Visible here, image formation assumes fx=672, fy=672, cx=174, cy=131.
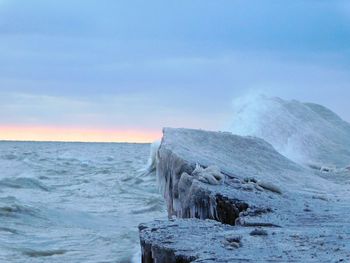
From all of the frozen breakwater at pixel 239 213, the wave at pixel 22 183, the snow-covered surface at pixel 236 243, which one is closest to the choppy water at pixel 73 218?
the wave at pixel 22 183

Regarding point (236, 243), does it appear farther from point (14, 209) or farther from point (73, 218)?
point (14, 209)

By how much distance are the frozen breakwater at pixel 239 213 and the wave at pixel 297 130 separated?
4058mm

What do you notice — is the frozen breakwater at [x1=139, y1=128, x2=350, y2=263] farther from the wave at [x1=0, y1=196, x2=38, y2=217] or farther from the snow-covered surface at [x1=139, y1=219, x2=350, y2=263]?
the wave at [x1=0, y1=196, x2=38, y2=217]

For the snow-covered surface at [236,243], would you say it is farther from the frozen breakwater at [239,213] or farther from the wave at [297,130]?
the wave at [297,130]

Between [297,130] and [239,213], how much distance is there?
33.9 ft

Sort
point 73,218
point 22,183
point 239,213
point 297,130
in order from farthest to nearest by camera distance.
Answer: point 22,183 → point 297,130 → point 73,218 → point 239,213

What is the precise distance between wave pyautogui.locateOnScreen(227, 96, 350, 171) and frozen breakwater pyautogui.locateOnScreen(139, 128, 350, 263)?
4058mm

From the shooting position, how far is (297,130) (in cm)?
1512

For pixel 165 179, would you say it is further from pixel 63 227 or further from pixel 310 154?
pixel 310 154

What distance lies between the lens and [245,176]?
677 cm

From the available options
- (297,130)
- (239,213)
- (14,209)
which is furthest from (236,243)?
(297,130)

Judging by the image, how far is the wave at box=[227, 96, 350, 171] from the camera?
1387 centimetres

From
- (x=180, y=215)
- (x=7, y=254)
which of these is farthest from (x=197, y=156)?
(x=7, y=254)

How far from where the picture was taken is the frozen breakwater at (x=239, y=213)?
3.67 metres
